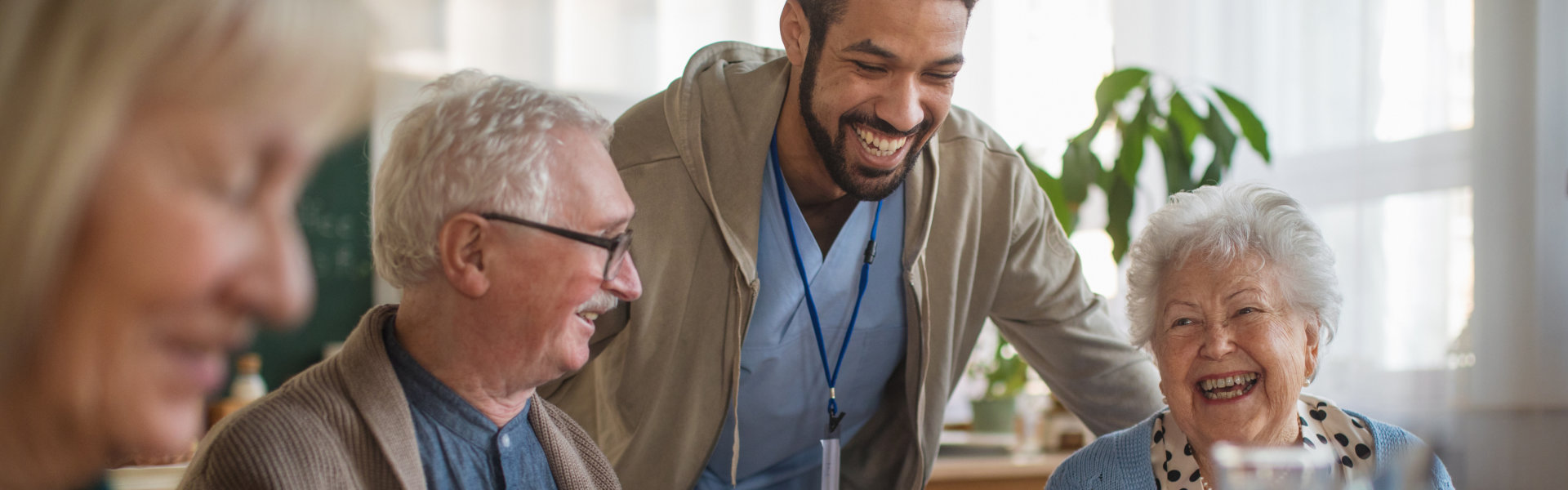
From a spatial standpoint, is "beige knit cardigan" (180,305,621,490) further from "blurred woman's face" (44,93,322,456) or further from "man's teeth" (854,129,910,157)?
"man's teeth" (854,129,910,157)

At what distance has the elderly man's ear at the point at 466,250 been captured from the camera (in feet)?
4.06

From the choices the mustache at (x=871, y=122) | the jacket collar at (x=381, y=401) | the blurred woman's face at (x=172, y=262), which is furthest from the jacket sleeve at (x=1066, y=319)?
the blurred woman's face at (x=172, y=262)

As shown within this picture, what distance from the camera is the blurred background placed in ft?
9.45

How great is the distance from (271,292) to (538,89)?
2.86 ft

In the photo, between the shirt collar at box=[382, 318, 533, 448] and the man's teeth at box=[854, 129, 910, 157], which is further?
the man's teeth at box=[854, 129, 910, 157]

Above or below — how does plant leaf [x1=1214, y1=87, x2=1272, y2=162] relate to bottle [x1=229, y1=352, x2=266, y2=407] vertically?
above

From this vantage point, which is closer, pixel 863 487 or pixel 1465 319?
pixel 863 487

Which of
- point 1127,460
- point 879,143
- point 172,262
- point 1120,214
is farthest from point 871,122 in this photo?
point 1120,214

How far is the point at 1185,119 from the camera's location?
3168 mm

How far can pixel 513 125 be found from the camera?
127 centimetres

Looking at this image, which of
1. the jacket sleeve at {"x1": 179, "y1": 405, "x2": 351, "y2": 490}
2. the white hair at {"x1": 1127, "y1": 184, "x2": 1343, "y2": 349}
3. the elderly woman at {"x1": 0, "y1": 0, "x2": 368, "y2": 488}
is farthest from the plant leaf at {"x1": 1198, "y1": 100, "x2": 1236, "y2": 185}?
the elderly woman at {"x1": 0, "y1": 0, "x2": 368, "y2": 488}

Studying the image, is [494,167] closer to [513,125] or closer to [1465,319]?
[513,125]

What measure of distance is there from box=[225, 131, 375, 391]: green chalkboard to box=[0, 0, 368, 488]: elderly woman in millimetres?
3148

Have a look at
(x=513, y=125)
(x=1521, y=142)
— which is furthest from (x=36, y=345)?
(x=1521, y=142)
